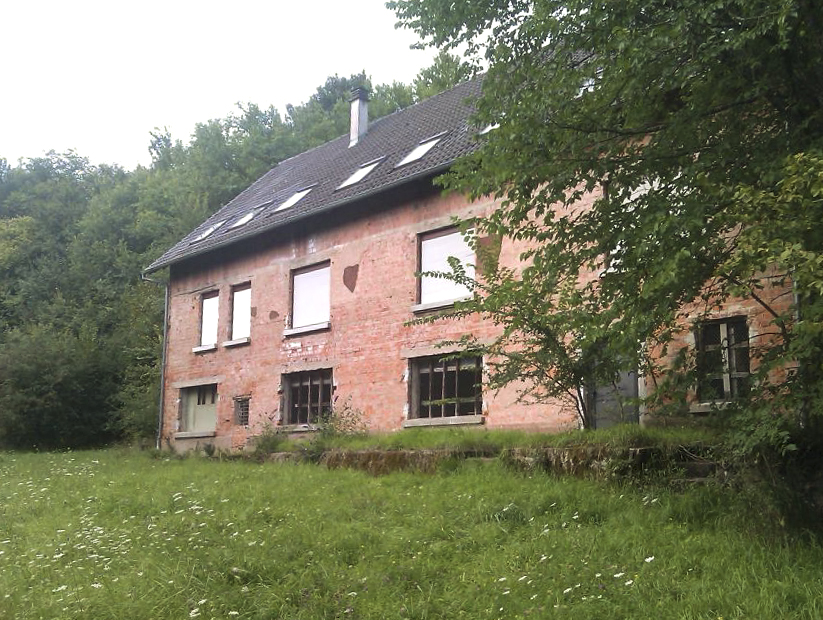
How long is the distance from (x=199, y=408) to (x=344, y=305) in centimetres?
631

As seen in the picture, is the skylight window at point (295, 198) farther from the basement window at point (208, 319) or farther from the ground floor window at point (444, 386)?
the ground floor window at point (444, 386)

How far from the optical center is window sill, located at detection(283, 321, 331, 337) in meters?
16.7

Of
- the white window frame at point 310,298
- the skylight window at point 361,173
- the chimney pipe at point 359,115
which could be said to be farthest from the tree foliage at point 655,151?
the chimney pipe at point 359,115

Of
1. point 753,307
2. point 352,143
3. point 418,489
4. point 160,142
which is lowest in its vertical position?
point 418,489

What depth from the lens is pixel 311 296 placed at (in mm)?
17531

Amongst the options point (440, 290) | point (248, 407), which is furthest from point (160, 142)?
point (440, 290)

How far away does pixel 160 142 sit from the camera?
4888 centimetres

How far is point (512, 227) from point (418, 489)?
150 inches

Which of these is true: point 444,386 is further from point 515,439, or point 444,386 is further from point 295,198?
point 295,198

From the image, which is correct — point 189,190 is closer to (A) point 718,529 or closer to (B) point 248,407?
(B) point 248,407

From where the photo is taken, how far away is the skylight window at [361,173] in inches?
709

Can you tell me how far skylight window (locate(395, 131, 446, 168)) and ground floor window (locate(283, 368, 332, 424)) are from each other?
16.4 ft

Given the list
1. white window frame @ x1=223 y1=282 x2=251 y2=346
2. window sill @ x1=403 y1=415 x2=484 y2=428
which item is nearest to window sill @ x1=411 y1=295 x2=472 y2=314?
window sill @ x1=403 y1=415 x2=484 y2=428

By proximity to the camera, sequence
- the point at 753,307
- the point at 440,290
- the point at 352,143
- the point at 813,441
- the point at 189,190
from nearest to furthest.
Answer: the point at 813,441, the point at 753,307, the point at 440,290, the point at 352,143, the point at 189,190
